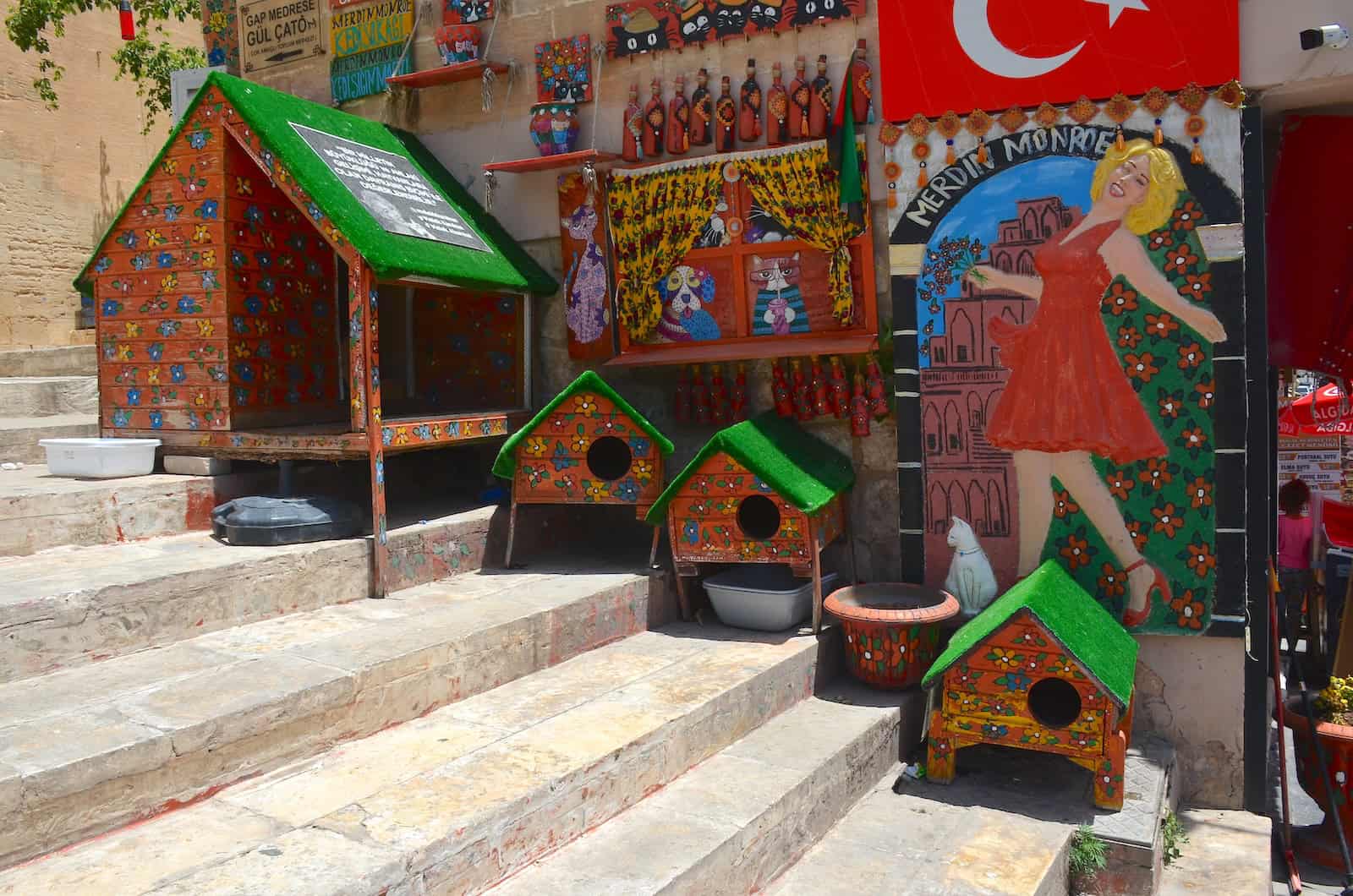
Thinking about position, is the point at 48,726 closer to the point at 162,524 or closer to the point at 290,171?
the point at 162,524

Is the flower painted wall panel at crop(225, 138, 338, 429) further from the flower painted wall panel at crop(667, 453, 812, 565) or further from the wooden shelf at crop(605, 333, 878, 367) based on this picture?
the flower painted wall panel at crop(667, 453, 812, 565)

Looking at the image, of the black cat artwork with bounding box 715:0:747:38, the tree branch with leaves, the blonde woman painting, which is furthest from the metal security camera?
the tree branch with leaves

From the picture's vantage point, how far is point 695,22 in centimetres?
710

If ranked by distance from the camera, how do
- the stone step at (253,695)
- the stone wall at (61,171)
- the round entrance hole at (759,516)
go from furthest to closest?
the stone wall at (61,171)
the round entrance hole at (759,516)
the stone step at (253,695)

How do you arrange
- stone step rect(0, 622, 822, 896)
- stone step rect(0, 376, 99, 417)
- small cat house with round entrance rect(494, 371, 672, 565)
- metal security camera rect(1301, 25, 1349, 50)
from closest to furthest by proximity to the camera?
stone step rect(0, 622, 822, 896) → metal security camera rect(1301, 25, 1349, 50) → small cat house with round entrance rect(494, 371, 672, 565) → stone step rect(0, 376, 99, 417)

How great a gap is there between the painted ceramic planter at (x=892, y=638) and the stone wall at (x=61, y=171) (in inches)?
420

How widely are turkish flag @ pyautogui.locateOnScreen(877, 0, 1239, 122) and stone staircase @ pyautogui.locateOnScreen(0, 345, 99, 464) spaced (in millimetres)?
6274

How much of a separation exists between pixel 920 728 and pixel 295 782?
11.6 ft

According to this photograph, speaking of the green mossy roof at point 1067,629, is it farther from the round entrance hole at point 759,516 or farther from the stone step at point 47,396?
the stone step at point 47,396

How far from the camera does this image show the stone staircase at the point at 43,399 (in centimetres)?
760

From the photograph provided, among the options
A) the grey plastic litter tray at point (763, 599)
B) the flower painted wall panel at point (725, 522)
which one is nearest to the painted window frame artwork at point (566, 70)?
the flower painted wall panel at point (725, 522)

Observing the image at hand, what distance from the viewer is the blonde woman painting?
5.80m

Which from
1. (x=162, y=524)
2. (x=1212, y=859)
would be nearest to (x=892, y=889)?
(x=1212, y=859)

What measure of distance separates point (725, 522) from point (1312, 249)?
15.2ft
